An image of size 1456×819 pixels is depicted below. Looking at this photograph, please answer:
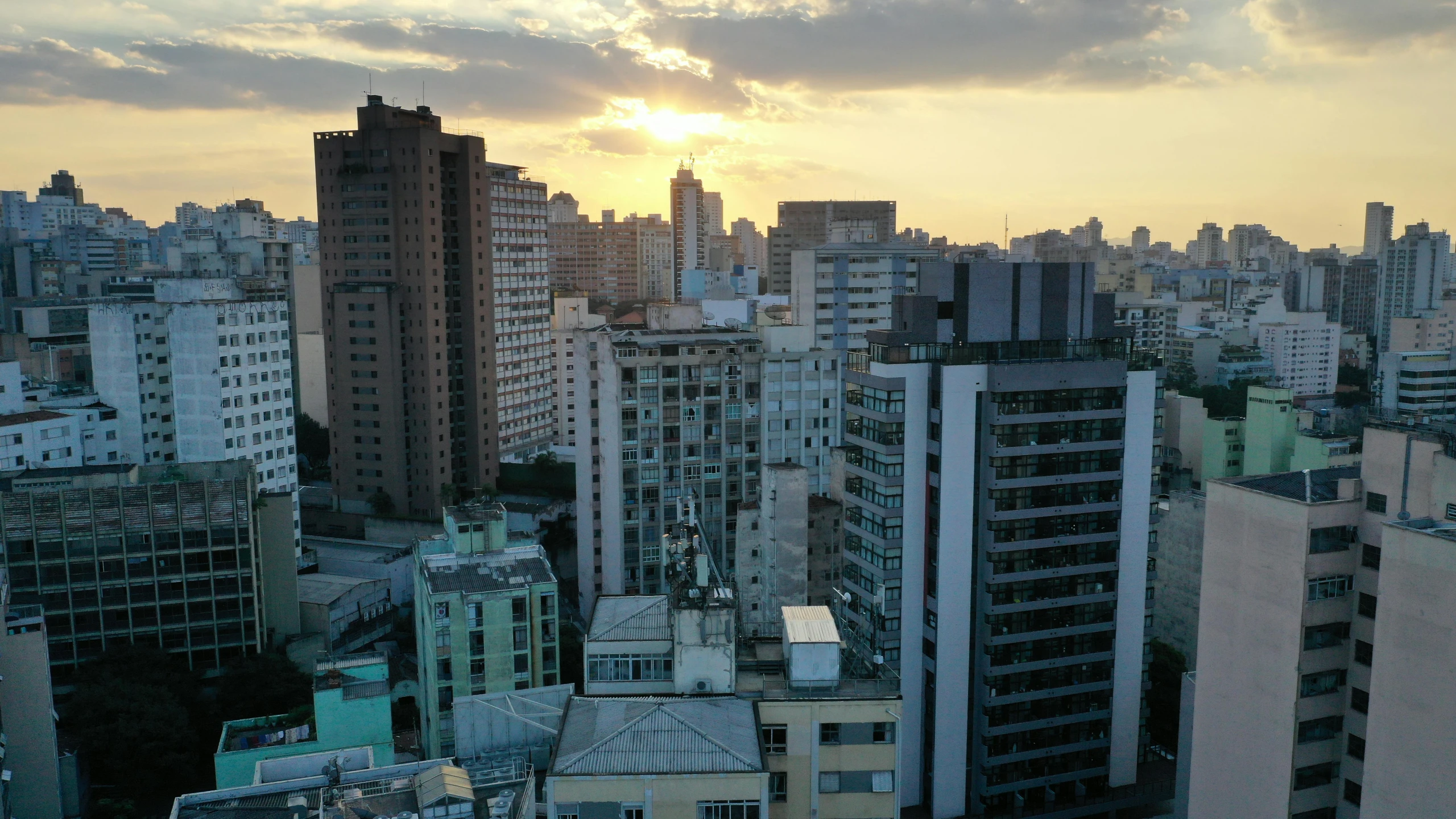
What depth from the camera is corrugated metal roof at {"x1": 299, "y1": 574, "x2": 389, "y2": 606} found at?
4834 centimetres

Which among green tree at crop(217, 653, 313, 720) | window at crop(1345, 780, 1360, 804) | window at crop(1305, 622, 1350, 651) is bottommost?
green tree at crop(217, 653, 313, 720)

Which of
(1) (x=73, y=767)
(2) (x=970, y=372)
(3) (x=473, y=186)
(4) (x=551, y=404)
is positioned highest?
(3) (x=473, y=186)

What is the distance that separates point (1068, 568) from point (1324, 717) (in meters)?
11.0

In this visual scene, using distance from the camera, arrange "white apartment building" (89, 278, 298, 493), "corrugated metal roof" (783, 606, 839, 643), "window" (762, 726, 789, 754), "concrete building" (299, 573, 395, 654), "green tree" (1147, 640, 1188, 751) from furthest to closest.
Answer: "white apartment building" (89, 278, 298, 493) → "concrete building" (299, 573, 395, 654) → "green tree" (1147, 640, 1188, 751) → "corrugated metal roof" (783, 606, 839, 643) → "window" (762, 726, 789, 754)

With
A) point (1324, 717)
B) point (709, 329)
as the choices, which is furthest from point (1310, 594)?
point (709, 329)

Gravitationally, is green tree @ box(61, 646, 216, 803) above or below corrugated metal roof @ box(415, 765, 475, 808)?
below

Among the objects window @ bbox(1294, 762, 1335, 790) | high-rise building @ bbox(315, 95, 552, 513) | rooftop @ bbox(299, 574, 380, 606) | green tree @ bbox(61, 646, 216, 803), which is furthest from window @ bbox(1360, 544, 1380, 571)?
high-rise building @ bbox(315, 95, 552, 513)

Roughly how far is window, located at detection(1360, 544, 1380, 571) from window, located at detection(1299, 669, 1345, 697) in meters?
2.22

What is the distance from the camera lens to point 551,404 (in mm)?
90188

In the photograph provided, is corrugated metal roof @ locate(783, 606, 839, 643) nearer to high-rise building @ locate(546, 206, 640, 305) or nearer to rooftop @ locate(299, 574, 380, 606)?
rooftop @ locate(299, 574, 380, 606)

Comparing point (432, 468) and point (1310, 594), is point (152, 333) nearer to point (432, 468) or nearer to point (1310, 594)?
point (432, 468)

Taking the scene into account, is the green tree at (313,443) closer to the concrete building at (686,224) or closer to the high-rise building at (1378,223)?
the concrete building at (686,224)

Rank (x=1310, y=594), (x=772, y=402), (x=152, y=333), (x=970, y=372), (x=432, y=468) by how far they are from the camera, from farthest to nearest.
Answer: (x=432, y=468) < (x=152, y=333) < (x=772, y=402) < (x=970, y=372) < (x=1310, y=594)

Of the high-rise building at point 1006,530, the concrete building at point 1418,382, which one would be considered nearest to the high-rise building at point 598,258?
the concrete building at point 1418,382
